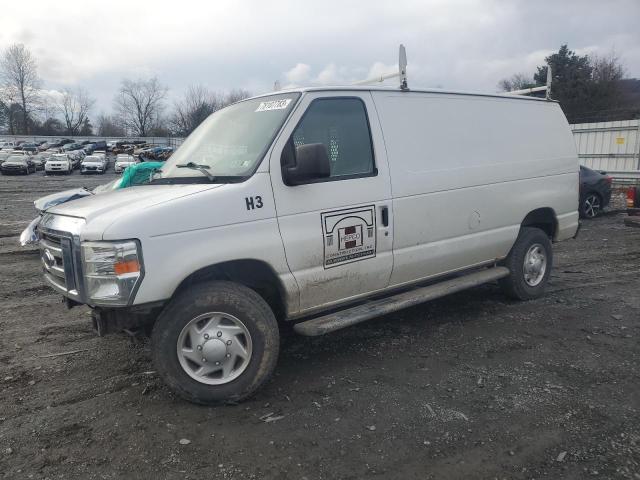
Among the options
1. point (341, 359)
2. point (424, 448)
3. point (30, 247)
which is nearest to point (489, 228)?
point (341, 359)

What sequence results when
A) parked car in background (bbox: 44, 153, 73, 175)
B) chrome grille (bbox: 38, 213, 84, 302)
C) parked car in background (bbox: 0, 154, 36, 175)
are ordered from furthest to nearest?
parked car in background (bbox: 44, 153, 73, 175), parked car in background (bbox: 0, 154, 36, 175), chrome grille (bbox: 38, 213, 84, 302)

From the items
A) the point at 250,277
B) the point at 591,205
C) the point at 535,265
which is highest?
the point at 250,277

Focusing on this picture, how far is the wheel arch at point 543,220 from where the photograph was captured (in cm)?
589

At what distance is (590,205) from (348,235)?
11263 mm

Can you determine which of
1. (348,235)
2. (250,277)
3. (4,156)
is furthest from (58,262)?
(4,156)

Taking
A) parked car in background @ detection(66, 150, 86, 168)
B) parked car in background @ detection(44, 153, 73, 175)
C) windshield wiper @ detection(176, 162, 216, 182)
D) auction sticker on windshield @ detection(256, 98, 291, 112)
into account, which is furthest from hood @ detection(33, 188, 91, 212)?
parked car in background @ detection(66, 150, 86, 168)

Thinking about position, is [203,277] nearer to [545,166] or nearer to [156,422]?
[156,422]

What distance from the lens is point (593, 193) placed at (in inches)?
518

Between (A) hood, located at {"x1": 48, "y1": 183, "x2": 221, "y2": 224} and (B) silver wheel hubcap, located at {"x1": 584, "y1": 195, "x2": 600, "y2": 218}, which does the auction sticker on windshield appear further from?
(B) silver wheel hubcap, located at {"x1": 584, "y1": 195, "x2": 600, "y2": 218}

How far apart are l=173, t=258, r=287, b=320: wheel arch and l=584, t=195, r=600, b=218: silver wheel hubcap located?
11.4 metres

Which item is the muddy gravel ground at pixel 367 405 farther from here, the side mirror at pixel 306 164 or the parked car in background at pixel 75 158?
the parked car in background at pixel 75 158

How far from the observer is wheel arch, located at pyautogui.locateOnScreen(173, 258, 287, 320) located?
3.64 metres

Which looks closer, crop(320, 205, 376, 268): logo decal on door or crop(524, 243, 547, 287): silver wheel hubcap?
crop(320, 205, 376, 268): logo decal on door

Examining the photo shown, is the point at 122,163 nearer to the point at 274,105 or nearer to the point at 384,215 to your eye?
the point at 274,105
